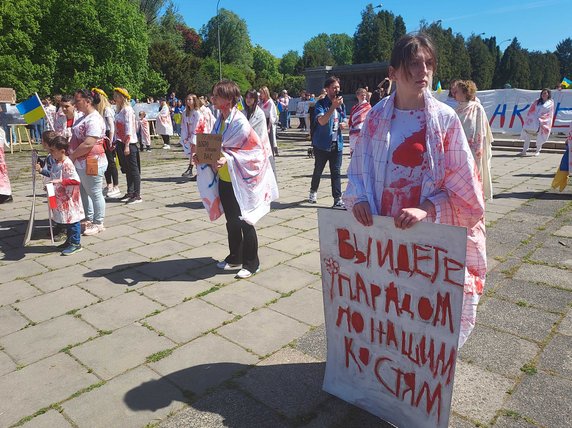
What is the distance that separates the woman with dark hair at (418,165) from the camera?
1.99m

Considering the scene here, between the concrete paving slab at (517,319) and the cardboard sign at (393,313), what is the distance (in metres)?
1.45

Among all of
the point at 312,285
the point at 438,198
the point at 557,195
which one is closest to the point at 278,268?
the point at 312,285

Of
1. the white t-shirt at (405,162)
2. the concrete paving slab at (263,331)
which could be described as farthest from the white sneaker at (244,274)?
the white t-shirt at (405,162)

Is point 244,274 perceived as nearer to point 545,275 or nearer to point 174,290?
point 174,290

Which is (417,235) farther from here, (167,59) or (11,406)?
(167,59)

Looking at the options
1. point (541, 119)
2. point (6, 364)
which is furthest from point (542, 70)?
point (6, 364)

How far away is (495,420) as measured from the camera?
228cm

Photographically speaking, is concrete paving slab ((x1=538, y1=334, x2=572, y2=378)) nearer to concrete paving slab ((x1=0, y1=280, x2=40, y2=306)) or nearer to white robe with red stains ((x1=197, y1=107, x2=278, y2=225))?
white robe with red stains ((x1=197, y1=107, x2=278, y2=225))

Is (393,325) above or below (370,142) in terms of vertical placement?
below

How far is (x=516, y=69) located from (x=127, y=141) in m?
58.9

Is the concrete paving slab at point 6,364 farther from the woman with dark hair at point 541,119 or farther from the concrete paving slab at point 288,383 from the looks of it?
the woman with dark hair at point 541,119

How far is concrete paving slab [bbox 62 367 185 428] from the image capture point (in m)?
2.37

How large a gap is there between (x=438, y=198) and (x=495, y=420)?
123 centimetres

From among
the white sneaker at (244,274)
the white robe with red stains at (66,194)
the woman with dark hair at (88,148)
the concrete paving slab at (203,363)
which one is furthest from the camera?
the woman with dark hair at (88,148)
